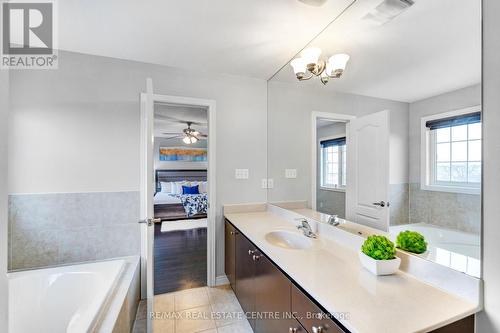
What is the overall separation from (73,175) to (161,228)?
2.50m

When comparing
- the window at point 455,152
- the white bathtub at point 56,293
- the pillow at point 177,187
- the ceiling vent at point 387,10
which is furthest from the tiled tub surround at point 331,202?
the pillow at point 177,187

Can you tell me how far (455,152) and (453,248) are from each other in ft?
1.48

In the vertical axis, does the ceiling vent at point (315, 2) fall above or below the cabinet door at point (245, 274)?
above

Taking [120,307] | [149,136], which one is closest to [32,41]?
[149,136]

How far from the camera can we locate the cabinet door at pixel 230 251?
83.0 inches

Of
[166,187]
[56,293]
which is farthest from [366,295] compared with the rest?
[166,187]

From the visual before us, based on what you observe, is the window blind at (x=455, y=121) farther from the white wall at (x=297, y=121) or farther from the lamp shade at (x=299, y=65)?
Answer: the lamp shade at (x=299, y=65)

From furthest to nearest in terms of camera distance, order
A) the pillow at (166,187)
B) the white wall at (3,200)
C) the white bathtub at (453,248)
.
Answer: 1. the pillow at (166,187)
2. the white bathtub at (453,248)
3. the white wall at (3,200)

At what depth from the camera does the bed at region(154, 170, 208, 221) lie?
4.93m

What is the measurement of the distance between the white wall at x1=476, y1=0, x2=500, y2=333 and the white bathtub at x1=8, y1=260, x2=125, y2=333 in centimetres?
197

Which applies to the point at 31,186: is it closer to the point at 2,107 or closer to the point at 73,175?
the point at 73,175

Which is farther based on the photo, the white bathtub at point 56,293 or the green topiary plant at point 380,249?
the white bathtub at point 56,293

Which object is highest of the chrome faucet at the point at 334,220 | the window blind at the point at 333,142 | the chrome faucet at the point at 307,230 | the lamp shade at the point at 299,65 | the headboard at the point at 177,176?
the lamp shade at the point at 299,65

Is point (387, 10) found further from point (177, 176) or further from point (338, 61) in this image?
point (177, 176)
